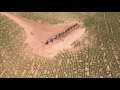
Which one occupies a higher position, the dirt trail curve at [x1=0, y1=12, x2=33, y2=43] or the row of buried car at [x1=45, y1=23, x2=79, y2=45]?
the dirt trail curve at [x1=0, y1=12, x2=33, y2=43]

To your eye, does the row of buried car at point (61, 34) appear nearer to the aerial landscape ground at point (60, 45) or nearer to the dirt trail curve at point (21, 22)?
the aerial landscape ground at point (60, 45)

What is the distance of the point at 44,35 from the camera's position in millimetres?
43969

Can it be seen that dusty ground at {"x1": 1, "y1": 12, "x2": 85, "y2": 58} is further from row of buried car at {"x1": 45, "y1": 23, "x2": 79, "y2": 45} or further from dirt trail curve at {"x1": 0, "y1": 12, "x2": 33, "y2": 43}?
row of buried car at {"x1": 45, "y1": 23, "x2": 79, "y2": 45}

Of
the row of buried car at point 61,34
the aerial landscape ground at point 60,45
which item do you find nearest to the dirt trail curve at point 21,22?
the aerial landscape ground at point 60,45

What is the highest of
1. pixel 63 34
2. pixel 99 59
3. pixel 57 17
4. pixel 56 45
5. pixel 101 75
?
pixel 57 17

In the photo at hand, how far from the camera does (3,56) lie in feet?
130

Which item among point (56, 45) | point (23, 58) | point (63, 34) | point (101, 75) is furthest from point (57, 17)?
point (101, 75)

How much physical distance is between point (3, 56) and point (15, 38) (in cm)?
506

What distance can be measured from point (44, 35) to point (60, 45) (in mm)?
3984

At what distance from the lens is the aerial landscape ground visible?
119ft

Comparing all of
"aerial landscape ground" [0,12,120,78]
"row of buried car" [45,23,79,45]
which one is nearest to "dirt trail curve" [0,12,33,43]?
"aerial landscape ground" [0,12,120,78]

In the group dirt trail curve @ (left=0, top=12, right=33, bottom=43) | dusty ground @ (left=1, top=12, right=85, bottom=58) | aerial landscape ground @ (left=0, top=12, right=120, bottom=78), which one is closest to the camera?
aerial landscape ground @ (left=0, top=12, right=120, bottom=78)

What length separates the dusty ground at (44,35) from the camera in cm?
4053

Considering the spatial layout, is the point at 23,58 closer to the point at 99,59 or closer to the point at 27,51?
the point at 27,51
